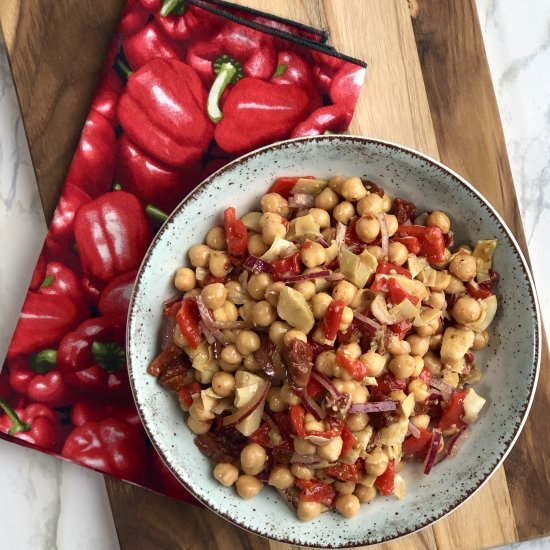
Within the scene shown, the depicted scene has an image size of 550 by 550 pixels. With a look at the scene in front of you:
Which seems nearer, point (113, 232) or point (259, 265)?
point (259, 265)

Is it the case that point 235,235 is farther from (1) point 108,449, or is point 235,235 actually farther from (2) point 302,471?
(1) point 108,449

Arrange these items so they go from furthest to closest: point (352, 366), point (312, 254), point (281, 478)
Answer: point (281, 478)
point (312, 254)
point (352, 366)

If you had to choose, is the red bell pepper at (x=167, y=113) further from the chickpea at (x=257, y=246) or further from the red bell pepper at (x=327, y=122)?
the chickpea at (x=257, y=246)

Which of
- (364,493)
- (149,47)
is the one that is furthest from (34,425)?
(149,47)

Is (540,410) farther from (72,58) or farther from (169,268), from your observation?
(72,58)

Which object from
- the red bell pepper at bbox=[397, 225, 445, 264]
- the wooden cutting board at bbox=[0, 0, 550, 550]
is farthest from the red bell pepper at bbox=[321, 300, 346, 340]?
the wooden cutting board at bbox=[0, 0, 550, 550]

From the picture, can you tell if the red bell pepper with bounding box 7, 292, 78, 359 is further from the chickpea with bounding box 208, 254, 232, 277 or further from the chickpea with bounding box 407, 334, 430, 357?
the chickpea with bounding box 407, 334, 430, 357

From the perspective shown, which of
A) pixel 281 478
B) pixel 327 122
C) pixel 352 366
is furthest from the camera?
pixel 327 122

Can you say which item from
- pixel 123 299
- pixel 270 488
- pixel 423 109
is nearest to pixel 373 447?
pixel 270 488
